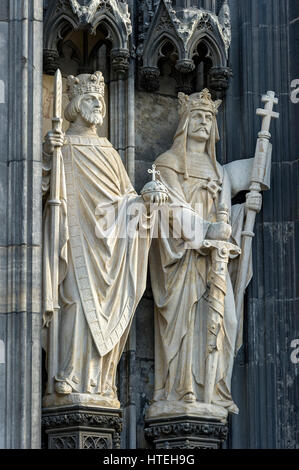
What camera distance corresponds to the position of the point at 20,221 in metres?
17.0

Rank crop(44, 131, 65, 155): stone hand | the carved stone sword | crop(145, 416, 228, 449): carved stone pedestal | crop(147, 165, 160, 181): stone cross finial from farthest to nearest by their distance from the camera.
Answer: crop(147, 165, 160, 181): stone cross finial < the carved stone sword < crop(145, 416, 228, 449): carved stone pedestal < crop(44, 131, 65, 155): stone hand

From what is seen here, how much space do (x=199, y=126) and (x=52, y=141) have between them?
1.56 metres

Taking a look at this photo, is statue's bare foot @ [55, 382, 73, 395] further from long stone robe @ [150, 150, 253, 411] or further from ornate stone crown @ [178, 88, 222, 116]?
ornate stone crown @ [178, 88, 222, 116]

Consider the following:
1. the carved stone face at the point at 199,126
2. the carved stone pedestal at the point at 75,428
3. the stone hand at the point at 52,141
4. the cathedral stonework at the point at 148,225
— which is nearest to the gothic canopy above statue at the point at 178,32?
the cathedral stonework at the point at 148,225

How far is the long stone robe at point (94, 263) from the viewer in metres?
17.4

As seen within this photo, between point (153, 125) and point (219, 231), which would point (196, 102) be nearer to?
point (153, 125)

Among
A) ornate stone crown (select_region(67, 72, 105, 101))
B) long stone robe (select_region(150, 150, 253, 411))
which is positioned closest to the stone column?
ornate stone crown (select_region(67, 72, 105, 101))

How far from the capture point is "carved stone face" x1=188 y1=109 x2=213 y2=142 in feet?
60.8

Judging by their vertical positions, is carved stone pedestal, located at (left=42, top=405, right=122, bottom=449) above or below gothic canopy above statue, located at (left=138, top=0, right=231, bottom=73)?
below

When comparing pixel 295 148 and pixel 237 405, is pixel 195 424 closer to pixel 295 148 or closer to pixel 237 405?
pixel 237 405

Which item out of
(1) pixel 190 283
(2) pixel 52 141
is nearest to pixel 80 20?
(2) pixel 52 141

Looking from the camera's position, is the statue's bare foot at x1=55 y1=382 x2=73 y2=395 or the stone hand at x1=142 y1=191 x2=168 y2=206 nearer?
the statue's bare foot at x1=55 y1=382 x2=73 y2=395

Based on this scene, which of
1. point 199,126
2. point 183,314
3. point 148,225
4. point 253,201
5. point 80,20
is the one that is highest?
point 80,20
